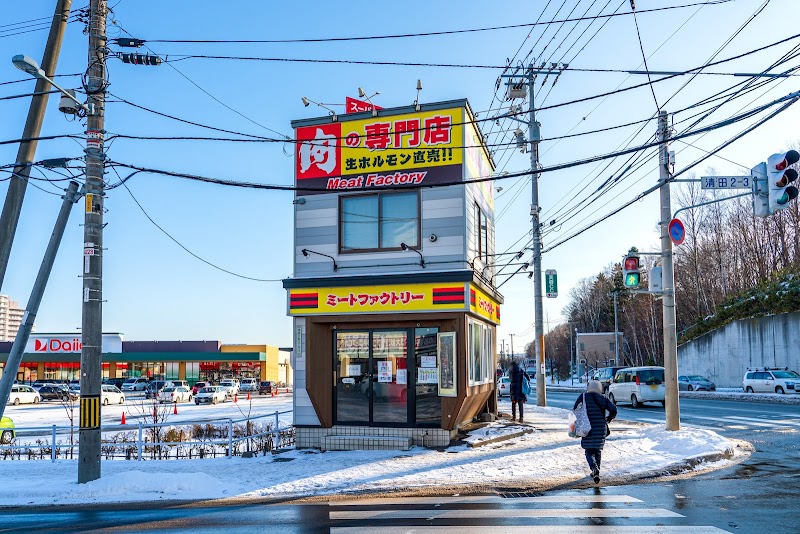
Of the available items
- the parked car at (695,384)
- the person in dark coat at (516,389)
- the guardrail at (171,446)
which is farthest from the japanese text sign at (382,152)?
the parked car at (695,384)

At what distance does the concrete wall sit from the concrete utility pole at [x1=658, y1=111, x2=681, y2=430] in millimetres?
30174

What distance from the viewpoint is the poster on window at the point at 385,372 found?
15.1m

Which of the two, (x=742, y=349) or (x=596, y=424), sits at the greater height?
(x=742, y=349)

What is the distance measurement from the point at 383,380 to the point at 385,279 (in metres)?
2.36

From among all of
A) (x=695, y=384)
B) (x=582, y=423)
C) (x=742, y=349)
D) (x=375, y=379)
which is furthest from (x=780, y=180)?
(x=742, y=349)

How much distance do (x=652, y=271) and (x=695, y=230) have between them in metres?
50.0

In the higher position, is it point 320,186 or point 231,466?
point 320,186

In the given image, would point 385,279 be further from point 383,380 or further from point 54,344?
point 54,344

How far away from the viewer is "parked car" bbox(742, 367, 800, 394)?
3628 centimetres

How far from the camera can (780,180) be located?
11.9 metres

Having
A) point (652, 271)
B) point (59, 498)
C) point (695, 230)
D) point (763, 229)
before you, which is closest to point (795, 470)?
point (652, 271)

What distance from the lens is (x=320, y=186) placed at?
15930 mm

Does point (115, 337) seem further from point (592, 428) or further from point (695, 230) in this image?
point (592, 428)

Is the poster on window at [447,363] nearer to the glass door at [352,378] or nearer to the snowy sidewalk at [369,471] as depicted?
the snowy sidewalk at [369,471]
